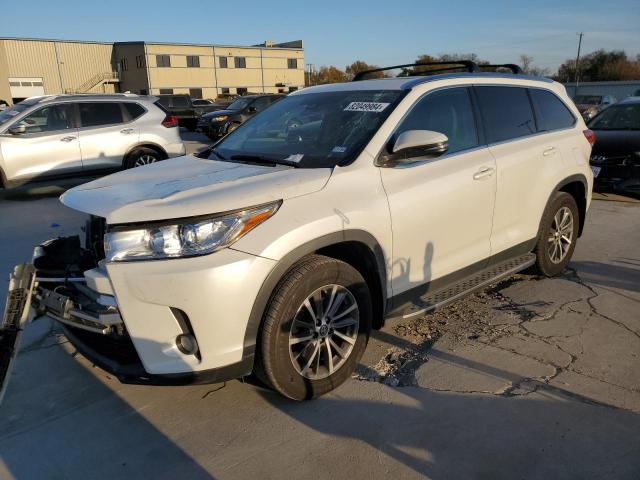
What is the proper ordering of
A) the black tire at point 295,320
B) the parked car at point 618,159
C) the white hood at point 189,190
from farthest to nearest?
the parked car at point 618,159
the black tire at point 295,320
the white hood at point 189,190

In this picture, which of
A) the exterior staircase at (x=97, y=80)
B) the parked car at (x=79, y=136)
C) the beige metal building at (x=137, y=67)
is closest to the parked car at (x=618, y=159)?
the parked car at (x=79, y=136)

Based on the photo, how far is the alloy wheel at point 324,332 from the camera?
2.95 m

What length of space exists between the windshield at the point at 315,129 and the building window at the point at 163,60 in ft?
192

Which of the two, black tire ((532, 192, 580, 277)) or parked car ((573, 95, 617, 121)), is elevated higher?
parked car ((573, 95, 617, 121))

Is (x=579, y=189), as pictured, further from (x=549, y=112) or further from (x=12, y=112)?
(x=12, y=112)

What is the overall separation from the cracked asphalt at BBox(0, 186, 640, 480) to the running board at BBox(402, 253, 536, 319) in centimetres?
35

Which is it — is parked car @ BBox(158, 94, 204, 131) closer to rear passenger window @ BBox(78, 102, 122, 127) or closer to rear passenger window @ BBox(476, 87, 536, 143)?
rear passenger window @ BBox(78, 102, 122, 127)

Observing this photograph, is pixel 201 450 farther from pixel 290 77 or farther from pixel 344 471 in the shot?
pixel 290 77

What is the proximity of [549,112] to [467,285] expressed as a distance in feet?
6.59

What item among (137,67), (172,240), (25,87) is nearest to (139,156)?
(172,240)

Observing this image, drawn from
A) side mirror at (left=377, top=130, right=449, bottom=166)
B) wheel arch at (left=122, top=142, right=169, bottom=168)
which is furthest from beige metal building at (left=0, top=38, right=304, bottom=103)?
side mirror at (left=377, top=130, right=449, bottom=166)

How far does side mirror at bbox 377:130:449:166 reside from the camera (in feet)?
10.5

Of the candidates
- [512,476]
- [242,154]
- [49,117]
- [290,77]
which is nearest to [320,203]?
[242,154]

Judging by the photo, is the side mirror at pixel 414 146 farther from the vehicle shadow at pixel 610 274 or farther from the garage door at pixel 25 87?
the garage door at pixel 25 87
